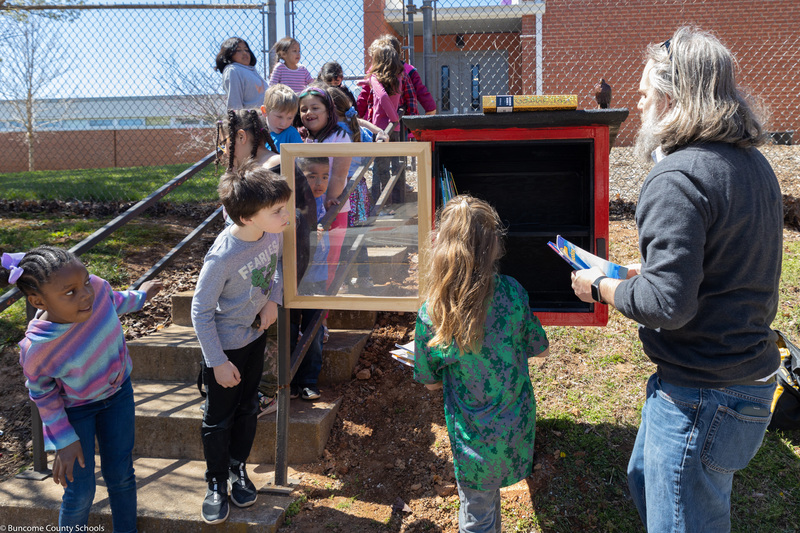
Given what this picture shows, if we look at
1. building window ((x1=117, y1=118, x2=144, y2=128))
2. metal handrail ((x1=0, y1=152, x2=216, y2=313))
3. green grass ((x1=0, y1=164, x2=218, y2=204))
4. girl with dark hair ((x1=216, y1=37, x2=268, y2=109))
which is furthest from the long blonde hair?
building window ((x1=117, y1=118, x2=144, y2=128))

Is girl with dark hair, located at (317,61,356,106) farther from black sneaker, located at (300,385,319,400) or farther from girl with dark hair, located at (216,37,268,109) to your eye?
black sneaker, located at (300,385,319,400)

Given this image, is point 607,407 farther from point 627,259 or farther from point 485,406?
point 627,259

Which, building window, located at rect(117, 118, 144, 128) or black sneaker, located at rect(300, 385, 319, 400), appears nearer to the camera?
black sneaker, located at rect(300, 385, 319, 400)

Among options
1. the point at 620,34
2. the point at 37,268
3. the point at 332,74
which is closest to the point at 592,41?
the point at 620,34

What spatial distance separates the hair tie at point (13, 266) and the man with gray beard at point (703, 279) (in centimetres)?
230

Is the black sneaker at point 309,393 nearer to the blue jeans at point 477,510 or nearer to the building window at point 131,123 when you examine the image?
the blue jeans at point 477,510

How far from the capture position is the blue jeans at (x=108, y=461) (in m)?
2.61

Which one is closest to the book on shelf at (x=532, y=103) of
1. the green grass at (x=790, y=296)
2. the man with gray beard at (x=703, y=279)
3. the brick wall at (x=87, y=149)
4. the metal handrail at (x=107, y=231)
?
the man with gray beard at (x=703, y=279)

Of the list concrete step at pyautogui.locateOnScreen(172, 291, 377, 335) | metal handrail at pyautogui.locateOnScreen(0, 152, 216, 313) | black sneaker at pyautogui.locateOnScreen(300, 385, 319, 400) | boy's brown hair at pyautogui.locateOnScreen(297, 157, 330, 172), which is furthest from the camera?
concrete step at pyautogui.locateOnScreen(172, 291, 377, 335)

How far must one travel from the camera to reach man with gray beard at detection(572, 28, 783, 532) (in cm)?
161

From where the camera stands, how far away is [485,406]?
2.27 meters

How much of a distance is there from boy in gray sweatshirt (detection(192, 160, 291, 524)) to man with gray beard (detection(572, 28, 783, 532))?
160 cm

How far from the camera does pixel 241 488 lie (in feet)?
9.79

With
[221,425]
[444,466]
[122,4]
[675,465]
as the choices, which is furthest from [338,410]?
[122,4]
